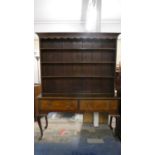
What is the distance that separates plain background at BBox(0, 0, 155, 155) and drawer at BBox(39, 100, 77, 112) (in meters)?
2.22

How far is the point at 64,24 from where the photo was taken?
570 cm

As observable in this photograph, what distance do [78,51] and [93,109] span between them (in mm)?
1212

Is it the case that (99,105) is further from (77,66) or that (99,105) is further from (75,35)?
(75,35)

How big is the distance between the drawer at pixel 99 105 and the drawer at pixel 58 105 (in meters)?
0.16

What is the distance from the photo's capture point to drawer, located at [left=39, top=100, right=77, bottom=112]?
3.21 metres

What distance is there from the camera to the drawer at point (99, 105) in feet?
10.4

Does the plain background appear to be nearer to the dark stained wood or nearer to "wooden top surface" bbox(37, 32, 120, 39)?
"wooden top surface" bbox(37, 32, 120, 39)

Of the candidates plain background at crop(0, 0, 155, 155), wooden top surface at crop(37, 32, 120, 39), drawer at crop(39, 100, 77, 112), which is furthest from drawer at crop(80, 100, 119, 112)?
plain background at crop(0, 0, 155, 155)
